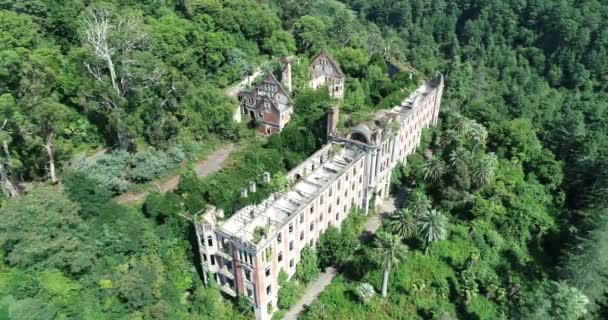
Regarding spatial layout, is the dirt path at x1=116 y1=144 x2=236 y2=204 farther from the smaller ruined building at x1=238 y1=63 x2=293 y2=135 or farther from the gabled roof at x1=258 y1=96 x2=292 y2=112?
the gabled roof at x1=258 y1=96 x2=292 y2=112

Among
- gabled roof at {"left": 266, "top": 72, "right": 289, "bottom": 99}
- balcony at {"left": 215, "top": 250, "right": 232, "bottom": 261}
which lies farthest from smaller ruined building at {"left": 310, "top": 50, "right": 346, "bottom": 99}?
balcony at {"left": 215, "top": 250, "right": 232, "bottom": 261}

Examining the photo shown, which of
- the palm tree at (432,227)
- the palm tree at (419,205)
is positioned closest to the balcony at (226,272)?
the palm tree at (432,227)

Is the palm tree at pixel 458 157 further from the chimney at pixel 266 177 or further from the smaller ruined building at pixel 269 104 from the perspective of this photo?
the smaller ruined building at pixel 269 104

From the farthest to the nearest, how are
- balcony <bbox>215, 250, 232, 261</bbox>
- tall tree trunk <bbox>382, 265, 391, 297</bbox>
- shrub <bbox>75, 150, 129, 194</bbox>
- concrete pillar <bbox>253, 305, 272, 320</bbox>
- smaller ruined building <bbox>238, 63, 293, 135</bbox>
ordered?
smaller ruined building <bbox>238, 63, 293, 135</bbox>, shrub <bbox>75, 150, 129, 194</bbox>, tall tree trunk <bbox>382, 265, 391, 297</bbox>, concrete pillar <bbox>253, 305, 272, 320</bbox>, balcony <bbox>215, 250, 232, 261</bbox>

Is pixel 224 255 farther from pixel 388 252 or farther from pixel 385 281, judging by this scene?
pixel 385 281

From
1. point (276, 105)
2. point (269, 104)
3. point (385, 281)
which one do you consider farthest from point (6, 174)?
point (385, 281)
